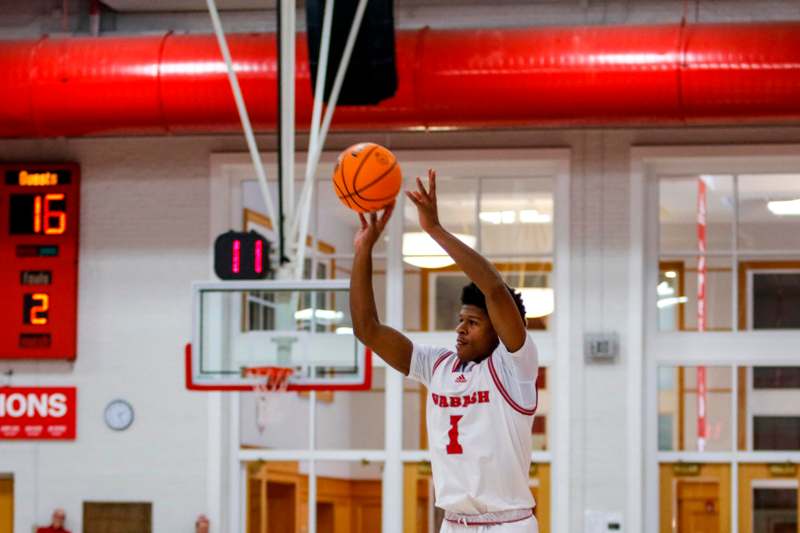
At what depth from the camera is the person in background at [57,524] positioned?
497 inches

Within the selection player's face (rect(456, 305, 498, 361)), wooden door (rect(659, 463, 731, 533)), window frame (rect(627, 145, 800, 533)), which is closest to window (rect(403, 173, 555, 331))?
window frame (rect(627, 145, 800, 533))

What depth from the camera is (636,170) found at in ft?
41.0

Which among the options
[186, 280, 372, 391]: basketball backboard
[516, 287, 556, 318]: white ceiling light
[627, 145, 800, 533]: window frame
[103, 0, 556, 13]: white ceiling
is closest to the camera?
[186, 280, 372, 391]: basketball backboard

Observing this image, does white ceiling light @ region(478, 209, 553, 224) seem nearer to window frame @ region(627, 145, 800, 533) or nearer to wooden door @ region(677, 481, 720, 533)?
window frame @ region(627, 145, 800, 533)

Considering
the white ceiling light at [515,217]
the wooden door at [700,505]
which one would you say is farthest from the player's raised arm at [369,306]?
the wooden door at [700,505]

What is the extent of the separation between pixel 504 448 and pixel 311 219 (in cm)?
777

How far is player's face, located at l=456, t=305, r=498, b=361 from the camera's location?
5.35 meters

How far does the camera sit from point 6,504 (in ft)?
42.7

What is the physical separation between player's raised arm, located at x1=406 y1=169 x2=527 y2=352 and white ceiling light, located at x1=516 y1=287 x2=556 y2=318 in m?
7.45

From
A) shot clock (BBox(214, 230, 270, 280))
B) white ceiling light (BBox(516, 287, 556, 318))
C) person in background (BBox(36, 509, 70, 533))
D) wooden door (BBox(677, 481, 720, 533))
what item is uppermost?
shot clock (BBox(214, 230, 270, 280))

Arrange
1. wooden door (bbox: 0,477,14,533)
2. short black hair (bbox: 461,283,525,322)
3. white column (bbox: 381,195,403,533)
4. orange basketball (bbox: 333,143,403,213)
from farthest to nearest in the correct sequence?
wooden door (bbox: 0,477,14,533), white column (bbox: 381,195,403,533), orange basketball (bbox: 333,143,403,213), short black hair (bbox: 461,283,525,322)

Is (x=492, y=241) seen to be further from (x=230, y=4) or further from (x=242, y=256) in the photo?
(x=230, y=4)

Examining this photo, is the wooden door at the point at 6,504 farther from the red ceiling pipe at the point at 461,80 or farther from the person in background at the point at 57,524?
the red ceiling pipe at the point at 461,80

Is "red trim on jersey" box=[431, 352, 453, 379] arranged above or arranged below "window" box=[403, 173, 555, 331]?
below
